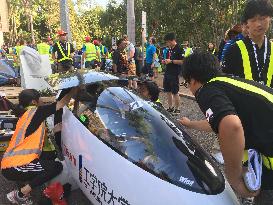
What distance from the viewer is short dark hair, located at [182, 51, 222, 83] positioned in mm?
2193

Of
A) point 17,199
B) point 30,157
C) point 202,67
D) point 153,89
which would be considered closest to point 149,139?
point 202,67

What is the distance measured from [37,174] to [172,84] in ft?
14.8

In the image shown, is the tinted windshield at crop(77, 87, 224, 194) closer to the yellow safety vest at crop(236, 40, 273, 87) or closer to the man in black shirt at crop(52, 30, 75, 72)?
the yellow safety vest at crop(236, 40, 273, 87)

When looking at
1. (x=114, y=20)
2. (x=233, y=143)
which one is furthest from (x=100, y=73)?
(x=114, y=20)

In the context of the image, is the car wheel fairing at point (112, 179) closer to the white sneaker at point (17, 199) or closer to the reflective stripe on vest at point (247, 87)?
the white sneaker at point (17, 199)

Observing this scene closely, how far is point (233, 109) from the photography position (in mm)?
2002

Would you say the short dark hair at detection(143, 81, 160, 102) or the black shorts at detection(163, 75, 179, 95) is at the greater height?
the short dark hair at detection(143, 81, 160, 102)

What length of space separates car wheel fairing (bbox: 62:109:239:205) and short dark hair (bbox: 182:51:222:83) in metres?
0.77

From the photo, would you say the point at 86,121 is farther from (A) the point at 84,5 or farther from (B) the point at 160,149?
(A) the point at 84,5

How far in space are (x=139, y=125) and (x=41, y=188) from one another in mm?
1858

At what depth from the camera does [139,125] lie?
3.07 m

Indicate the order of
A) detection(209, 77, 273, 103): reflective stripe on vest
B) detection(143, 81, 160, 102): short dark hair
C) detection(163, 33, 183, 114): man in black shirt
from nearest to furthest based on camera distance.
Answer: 1. detection(209, 77, 273, 103): reflective stripe on vest
2. detection(143, 81, 160, 102): short dark hair
3. detection(163, 33, 183, 114): man in black shirt

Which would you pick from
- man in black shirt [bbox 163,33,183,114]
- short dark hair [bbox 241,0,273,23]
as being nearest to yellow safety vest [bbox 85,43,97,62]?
man in black shirt [bbox 163,33,183,114]

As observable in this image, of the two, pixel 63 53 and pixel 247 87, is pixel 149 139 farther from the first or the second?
pixel 63 53
